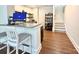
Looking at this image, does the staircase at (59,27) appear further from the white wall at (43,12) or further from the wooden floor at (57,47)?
the wooden floor at (57,47)

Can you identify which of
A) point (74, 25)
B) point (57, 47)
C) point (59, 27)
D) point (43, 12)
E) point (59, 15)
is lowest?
point (57, 47)

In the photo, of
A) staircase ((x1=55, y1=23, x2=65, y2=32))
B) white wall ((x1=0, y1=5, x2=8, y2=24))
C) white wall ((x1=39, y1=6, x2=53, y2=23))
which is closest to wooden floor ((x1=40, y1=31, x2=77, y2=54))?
white wall ((x1=0, y1=5, x2=8, y2=24))

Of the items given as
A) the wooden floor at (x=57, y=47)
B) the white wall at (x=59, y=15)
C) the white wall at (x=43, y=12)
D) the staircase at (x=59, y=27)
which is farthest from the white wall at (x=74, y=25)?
the white wall at (x=43, y=12)

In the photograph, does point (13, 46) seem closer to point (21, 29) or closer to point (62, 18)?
point (21, 29)

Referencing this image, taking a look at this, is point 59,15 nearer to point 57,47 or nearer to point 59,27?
point 59,27

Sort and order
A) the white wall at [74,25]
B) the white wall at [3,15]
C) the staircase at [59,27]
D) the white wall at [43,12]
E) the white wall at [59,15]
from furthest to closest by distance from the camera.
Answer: the white wall at [43,12], the white wall at [59,15], the staircase at [59,27], the white wall at [3,15], the white wall at [74,25]

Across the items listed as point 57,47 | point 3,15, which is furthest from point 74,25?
point 3,15

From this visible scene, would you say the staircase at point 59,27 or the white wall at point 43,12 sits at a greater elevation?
the white wall at point 43,12

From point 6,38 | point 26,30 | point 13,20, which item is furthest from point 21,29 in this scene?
point 13,20

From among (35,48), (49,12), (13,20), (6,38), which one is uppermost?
(49,12)

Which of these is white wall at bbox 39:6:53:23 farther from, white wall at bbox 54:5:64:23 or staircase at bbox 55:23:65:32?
staircase at bbox 55:23:65:32
